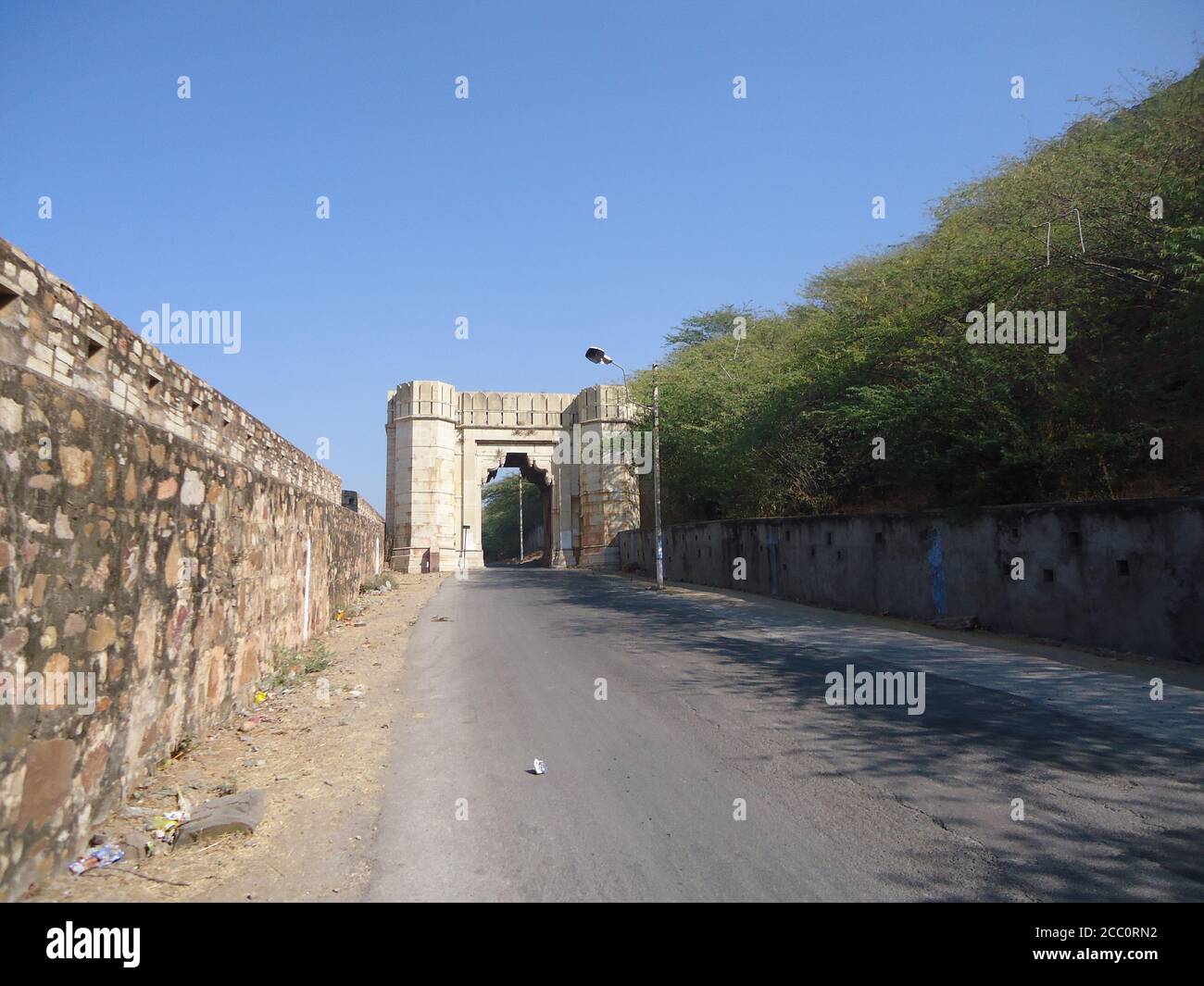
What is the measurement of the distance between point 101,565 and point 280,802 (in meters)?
2.03

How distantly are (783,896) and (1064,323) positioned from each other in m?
13.1

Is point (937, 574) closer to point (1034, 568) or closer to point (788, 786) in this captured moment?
point (1034, 568)

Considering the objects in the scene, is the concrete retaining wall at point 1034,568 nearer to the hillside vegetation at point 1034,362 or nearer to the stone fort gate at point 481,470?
the hillside vegetation at point 1034,362

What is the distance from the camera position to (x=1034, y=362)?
12.8 meters

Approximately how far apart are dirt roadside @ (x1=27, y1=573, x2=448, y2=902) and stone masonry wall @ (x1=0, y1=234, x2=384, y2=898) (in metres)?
0.22

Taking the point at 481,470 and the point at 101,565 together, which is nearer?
the point at 101,565

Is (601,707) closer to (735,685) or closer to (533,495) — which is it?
(735,685)

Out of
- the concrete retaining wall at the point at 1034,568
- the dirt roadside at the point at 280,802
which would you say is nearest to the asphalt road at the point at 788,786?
the dirt roadside at the point at 280,802

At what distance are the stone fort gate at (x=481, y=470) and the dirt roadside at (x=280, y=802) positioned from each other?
1151 inches

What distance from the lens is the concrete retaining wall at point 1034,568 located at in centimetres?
888

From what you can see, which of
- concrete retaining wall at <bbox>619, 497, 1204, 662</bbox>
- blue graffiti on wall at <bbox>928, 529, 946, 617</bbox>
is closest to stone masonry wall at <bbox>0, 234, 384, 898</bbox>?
concrete retaining wall at <bbox>619, 497, 1204, 662</bbox>

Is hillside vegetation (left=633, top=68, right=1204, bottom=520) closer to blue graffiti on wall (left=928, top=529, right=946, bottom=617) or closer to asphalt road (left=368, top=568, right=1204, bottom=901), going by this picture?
blue graffiti on wall (left=928, top=529, right=946, bottom=617)

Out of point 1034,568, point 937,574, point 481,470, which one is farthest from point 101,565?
point 481,470
